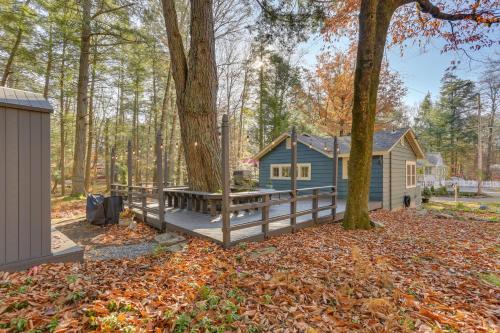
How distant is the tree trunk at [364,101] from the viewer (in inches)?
229

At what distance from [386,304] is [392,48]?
31.6 ft

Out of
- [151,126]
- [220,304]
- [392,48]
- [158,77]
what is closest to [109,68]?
[158,77]

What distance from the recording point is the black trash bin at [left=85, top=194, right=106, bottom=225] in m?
6.47

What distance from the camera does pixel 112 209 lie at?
6.62 meters

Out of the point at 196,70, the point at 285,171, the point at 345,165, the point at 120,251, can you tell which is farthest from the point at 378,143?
the point at 120,251

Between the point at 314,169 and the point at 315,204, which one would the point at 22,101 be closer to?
the point at 315,204

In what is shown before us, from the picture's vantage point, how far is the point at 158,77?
1656 centimetres

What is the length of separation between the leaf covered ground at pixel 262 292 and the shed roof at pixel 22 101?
6.86ft

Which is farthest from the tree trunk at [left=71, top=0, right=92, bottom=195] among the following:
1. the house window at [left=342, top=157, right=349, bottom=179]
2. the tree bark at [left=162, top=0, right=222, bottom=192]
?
the house window at [left=342, top=157, right=349, bottom=179]

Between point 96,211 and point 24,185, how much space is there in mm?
3559

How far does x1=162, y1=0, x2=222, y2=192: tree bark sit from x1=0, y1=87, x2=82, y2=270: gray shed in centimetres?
383

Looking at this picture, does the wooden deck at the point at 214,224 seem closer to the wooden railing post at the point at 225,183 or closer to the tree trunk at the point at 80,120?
the wooden railing post at the point at 225,183

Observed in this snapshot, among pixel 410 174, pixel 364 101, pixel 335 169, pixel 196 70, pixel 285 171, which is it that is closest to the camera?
pixel 364 101

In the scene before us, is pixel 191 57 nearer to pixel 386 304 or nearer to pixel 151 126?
pixel 386 304
